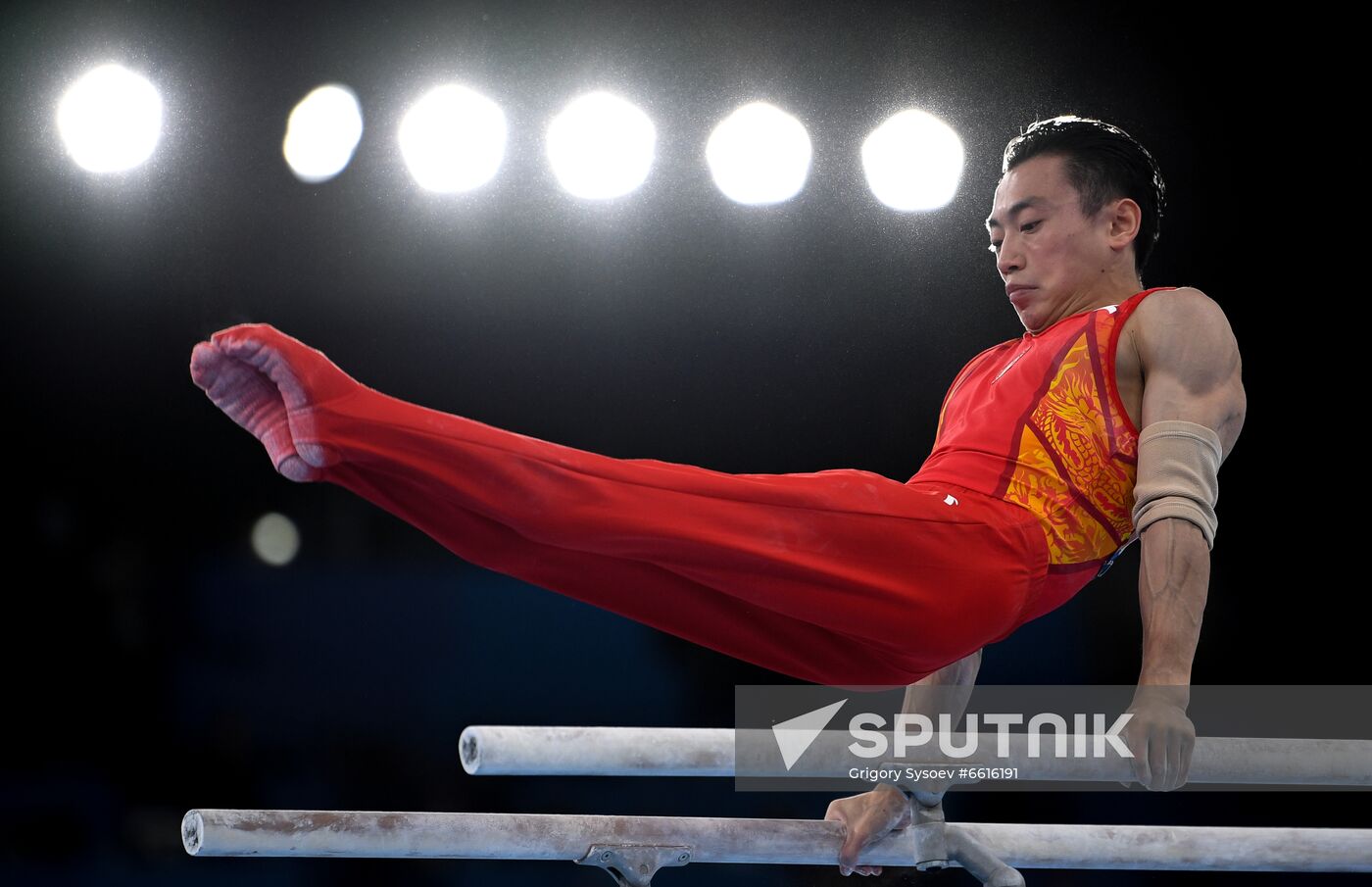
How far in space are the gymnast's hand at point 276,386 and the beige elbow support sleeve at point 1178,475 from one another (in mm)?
1318

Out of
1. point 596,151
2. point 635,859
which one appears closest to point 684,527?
point 635,859

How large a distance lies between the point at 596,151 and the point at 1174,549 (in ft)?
10.5

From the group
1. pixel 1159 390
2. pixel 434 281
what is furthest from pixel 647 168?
pixel 1159 390

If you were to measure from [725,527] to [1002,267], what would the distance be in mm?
1023

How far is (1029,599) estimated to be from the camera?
234 cm

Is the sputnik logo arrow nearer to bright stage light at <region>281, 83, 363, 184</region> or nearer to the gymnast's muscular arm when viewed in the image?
the gymnast's muscular arm

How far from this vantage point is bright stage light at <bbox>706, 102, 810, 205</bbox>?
4875 millimetres

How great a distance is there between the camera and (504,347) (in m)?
4.84

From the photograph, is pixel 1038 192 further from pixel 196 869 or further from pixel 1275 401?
pixel 196 869

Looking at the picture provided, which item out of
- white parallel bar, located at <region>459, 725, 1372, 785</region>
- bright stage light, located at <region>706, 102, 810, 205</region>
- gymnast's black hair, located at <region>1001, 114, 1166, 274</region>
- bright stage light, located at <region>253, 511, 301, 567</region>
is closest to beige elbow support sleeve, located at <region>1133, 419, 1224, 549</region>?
white parallel bar, located at <region>459, 725, 1372, 785</region>

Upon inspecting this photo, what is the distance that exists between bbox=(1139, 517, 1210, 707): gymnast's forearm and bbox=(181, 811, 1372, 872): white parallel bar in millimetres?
536

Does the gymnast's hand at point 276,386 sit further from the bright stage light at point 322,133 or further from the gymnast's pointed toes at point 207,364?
the bright stage light at point 322,133

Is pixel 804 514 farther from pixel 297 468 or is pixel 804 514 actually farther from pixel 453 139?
pixel 453 139
